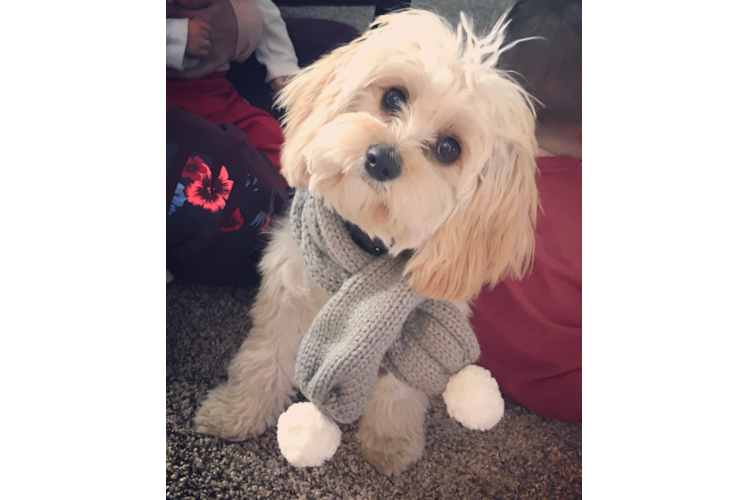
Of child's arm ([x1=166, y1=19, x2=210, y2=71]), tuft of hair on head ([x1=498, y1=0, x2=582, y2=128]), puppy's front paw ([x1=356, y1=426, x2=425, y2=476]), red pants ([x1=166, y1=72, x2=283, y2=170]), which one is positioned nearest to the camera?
tuft of hair on head ([x1=498, y1=0, x2=582, y2=128])

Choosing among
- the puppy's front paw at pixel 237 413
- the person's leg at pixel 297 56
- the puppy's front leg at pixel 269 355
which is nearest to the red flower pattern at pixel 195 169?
the puppy's front leg at pixel 269 355

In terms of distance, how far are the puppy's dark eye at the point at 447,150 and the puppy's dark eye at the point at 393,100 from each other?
0.25ft

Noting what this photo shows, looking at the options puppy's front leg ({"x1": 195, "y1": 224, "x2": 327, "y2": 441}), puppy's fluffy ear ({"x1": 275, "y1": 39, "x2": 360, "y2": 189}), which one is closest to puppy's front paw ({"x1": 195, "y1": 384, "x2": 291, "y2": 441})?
puppy's front leg ({"x1": 195, "y1": 224, "x2": 327, "y2": 441})

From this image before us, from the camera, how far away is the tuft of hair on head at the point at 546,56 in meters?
0.52

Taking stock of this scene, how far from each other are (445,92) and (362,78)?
123 mm

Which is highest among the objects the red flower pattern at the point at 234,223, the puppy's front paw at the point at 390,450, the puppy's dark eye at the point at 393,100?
the puppy's dark eye at the point at 393,100

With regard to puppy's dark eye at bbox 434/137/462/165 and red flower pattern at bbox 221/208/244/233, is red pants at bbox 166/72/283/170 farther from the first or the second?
puppy's dark eye at bbox 434/137/462/165

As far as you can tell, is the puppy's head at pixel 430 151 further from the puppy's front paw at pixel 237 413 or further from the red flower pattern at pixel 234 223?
the puppy's front paw at pixel 237 413

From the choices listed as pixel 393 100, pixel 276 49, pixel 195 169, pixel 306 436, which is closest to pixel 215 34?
pixel 276 49

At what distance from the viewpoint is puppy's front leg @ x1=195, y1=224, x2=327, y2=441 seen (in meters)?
0.80

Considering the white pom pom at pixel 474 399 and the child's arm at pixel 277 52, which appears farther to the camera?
the child's arm at pixel 277 52

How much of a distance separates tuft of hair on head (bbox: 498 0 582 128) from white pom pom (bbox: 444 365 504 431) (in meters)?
0.35

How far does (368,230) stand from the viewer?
63cm

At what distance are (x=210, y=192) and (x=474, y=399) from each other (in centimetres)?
59
